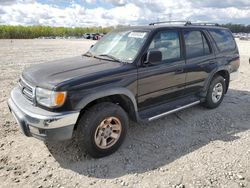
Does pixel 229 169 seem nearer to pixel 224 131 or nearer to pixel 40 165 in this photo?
pixel 224 131

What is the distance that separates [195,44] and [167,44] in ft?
2.79

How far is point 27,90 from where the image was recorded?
11.7 feet

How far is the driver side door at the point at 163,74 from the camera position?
13.0 feet

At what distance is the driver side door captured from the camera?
396 centimetres

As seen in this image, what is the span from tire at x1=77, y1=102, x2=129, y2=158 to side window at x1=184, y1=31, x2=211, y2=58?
1969mm

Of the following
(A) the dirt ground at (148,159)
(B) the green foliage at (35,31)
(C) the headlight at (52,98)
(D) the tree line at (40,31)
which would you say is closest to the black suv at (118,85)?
(C) the headlight at (52,98)

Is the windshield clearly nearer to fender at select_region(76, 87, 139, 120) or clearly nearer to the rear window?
fender at select_region(76, 87, 139, 120)

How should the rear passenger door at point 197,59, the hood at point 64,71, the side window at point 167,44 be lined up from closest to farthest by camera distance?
the hood at point 64,71 → the side window at point 167,44 → the rear passenger door at point 197,59

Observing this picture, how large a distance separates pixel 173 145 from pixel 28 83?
2418mm

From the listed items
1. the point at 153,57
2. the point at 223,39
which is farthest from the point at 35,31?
the point at 153,57

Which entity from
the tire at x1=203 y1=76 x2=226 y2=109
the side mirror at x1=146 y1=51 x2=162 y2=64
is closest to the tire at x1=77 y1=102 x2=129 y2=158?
the side mirror at x1=146 y1=51 x2=162 y2=64

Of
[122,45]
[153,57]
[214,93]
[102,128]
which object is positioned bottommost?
[214,93]

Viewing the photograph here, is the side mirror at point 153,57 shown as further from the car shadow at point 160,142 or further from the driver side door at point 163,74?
the car shadow at point 160,142

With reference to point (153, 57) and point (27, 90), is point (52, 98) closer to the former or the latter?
point (27, 90)
